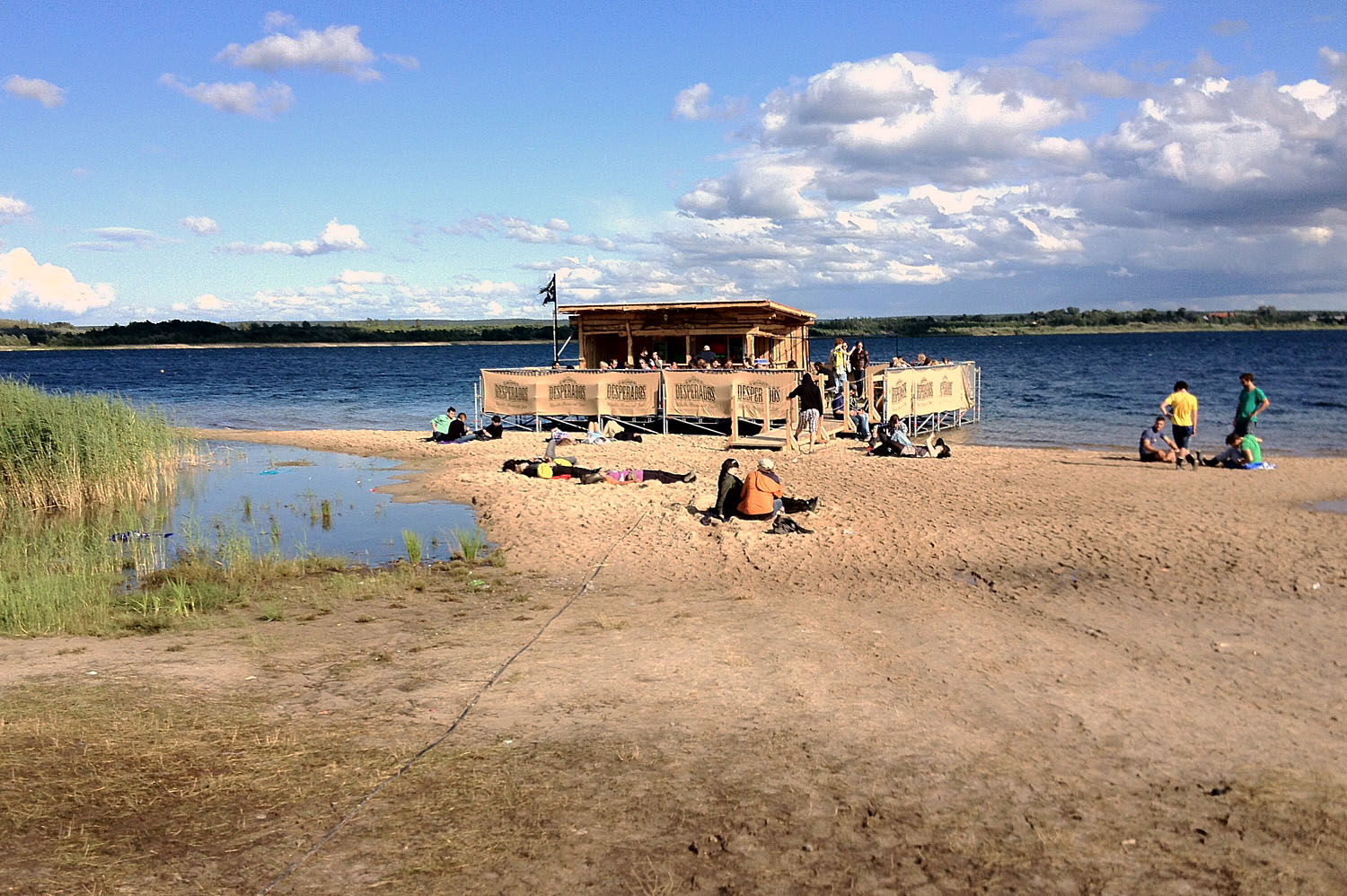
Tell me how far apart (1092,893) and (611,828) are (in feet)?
7.51

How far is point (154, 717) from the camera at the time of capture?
661 centimetres

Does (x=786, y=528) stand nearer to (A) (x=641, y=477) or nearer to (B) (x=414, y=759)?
(A) (x=641, y=477)

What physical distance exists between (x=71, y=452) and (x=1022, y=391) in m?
41.7

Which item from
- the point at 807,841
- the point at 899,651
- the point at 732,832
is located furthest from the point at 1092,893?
the point at 899,651

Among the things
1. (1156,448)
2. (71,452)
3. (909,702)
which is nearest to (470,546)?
(909,702)

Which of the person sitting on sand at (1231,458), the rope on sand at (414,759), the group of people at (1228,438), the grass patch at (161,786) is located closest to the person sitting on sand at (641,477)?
the rope on sand at (414,759)

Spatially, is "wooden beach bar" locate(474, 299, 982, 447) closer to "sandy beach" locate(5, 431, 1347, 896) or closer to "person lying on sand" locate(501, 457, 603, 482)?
"person lying on sand" locate(501, 457, 603, 482)

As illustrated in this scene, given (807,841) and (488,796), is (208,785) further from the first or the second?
(807,841)

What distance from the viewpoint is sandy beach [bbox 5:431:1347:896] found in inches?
192

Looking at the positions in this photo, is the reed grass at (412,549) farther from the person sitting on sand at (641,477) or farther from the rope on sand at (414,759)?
the person sitting on sand at (641,477)

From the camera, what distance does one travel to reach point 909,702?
7.18 metres

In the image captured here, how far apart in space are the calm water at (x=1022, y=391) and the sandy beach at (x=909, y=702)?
1525 centimetres

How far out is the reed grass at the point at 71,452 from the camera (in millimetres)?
16250

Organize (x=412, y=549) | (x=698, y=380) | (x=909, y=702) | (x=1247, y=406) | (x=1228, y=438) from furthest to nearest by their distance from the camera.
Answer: (x=698, y=380)
(x=1228, y=438)
(x=1247, y=406)
(x=412, y=549)
(x=909, y=702)
